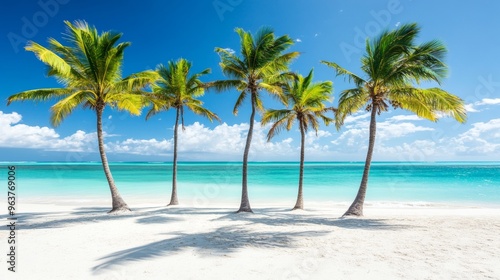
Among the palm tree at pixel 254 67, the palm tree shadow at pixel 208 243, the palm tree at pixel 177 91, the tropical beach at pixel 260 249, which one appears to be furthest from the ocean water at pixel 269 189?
the palm tree shadow at pixel 208 243

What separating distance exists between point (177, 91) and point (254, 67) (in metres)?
5.02

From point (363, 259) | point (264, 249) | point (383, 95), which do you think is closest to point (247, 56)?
point (383, 95)

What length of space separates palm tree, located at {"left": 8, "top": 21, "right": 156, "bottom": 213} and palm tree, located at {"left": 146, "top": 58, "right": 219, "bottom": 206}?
254 centimetres

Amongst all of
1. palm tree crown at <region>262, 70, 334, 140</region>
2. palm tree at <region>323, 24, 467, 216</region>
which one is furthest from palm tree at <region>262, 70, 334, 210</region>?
palm tree at <region>323, 24, 467, 216</region>

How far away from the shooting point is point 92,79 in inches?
475

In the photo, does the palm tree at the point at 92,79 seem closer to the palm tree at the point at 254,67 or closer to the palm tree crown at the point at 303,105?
the palm tree at the point at 254,67

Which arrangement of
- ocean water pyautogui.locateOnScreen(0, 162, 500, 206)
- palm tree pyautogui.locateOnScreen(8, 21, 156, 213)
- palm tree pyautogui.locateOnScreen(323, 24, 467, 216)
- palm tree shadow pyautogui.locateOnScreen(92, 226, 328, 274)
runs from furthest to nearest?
ocean water pyautogui.locateOnScreen(0, 162, 500, 206) → palm tree pyautogui.locateOnScreen(8, 21, 156, 213) → palm tree pyautogui.locateOnScreen(323, 24, 467, 216) → palm tree shadow pyautogui.locateOnScreen(92, 226, 328, 274)

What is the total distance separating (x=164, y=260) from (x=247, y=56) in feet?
31.7

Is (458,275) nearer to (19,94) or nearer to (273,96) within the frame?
(273,96)

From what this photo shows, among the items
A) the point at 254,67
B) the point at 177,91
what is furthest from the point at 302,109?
the point at 177,91

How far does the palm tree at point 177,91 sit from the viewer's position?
15250 mm

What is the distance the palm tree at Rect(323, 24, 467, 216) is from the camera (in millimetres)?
10250

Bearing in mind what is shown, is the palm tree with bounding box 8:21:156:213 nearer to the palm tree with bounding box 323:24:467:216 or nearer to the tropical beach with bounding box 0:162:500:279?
the tropical beach with bounding box 0:162:500:279

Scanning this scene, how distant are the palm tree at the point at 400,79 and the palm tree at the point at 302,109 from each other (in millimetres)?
2103
